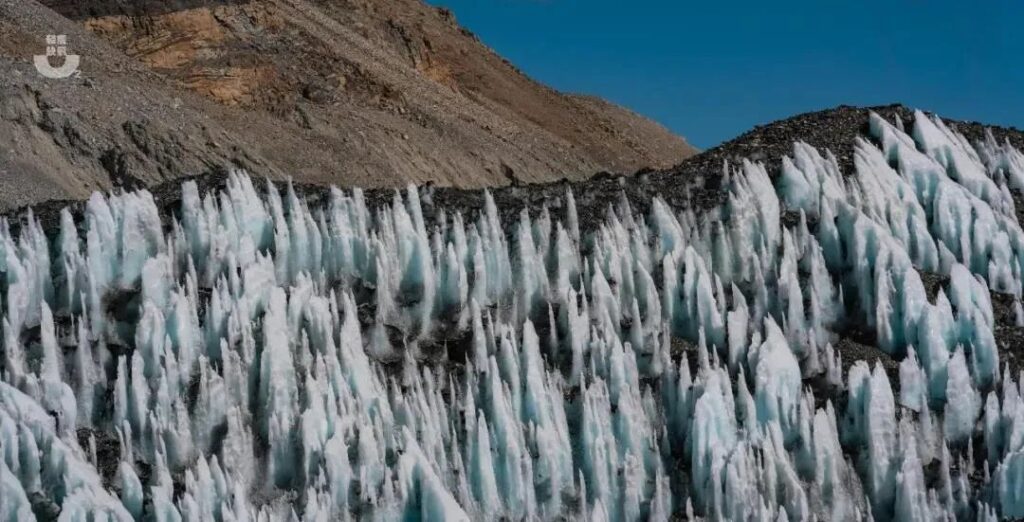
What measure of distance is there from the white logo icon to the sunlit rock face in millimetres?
28658

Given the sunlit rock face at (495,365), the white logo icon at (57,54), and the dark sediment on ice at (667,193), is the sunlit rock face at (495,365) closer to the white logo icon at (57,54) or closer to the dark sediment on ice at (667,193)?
the dark sediment on ice at (667,193)

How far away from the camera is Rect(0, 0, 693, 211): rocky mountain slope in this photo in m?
52.9

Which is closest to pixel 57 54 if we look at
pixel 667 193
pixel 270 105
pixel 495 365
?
pixel 270 105

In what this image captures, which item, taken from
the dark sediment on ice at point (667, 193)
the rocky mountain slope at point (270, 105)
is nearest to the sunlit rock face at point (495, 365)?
the dark sediment on ice at point (667, 193)

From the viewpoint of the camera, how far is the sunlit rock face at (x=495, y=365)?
90.6 ft

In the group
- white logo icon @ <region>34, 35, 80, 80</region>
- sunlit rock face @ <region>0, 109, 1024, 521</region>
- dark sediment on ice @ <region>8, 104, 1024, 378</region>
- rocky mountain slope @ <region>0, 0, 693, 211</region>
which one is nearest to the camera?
sunlit rock face @ <region>0, 109, 1024, 521</region>

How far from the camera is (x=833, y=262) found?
33094 mm

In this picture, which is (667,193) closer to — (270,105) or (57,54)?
(57,54)

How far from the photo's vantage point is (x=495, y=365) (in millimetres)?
29094

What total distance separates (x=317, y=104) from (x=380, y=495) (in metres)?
44.4

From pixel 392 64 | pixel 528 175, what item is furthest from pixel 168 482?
pixel 392 64

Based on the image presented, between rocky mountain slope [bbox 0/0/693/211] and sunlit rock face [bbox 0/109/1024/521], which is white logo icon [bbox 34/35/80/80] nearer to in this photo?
rocky mountain slope [bbox 0/0/693/211]

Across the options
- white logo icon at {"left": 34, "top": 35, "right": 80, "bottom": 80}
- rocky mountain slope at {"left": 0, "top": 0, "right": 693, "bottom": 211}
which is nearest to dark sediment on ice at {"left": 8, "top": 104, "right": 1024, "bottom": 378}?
rocky mountain slope at {"left": 0, "top": 0, "right": 693, "bottom": 211}

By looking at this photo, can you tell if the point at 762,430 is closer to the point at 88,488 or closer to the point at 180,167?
the point at 88,488
